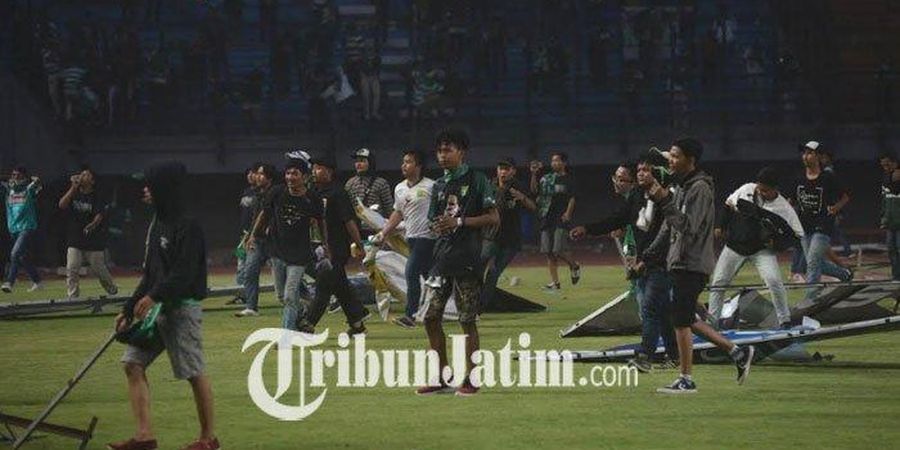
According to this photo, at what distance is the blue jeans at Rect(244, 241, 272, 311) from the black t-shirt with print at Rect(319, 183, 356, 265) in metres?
3.95

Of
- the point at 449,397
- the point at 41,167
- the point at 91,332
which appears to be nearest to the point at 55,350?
the point at 91,332

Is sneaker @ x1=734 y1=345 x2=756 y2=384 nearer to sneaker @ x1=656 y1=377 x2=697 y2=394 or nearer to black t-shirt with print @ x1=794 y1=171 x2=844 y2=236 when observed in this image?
sneaker @ x1=656 y1=377 x2=697 y2=394

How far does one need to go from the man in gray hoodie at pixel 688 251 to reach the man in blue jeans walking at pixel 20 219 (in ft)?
53.9

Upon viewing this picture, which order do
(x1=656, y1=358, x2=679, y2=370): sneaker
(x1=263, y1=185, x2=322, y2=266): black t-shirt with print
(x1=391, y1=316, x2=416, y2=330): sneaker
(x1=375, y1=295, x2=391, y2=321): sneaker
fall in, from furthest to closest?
1. (x1=375, y1=295, x2=391, y2=321): sneaker
2. (x1=391, y1=316, x2=416, y2=330): sneaker
3. (x1=263, y1=185, x2=322, y2=266): black t-shirt with print
4. (x1=656, y1=358, x2=679, y2=370): sneaker

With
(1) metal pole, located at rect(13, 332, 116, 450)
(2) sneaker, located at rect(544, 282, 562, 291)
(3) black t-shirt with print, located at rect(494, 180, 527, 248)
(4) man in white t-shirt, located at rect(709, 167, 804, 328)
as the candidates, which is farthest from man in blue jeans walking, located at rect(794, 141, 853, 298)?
(1) metal pole, located at rect(13, 332, 116, 450)

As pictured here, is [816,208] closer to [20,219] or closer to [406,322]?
[406,322]

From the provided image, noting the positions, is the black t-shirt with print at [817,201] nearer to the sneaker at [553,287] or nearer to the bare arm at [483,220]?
the sneaker at [553,287]

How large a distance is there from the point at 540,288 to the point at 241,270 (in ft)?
15.7

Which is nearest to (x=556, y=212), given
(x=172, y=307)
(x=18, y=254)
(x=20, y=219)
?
(x=18, y=254)

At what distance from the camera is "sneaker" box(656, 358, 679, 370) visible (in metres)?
15.2

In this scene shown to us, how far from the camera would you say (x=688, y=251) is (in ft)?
44.1

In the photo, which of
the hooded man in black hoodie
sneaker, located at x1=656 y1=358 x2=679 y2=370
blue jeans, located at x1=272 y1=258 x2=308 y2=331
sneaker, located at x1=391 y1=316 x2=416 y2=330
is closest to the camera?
the hooded man in black hoodie

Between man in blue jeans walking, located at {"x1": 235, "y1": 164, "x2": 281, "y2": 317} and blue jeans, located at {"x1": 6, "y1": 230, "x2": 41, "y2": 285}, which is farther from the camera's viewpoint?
Answer: blue jeans, located at {"x1": 6, "y1": 230, "x2": 41, "y2": 285}

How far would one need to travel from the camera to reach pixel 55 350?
712 inches
